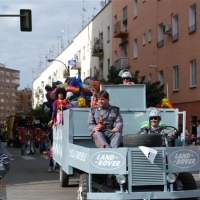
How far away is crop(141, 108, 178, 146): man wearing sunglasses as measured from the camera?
9461 millimetres

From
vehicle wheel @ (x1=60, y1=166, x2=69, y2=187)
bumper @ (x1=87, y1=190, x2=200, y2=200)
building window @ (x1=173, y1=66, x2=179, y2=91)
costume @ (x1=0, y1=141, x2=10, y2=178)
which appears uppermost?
building window @ (x1=173, y1=66, x2=179, y2=91)

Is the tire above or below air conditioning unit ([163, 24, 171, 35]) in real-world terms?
below

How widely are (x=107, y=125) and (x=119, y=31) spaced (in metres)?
36.0

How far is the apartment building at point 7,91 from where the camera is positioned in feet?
594

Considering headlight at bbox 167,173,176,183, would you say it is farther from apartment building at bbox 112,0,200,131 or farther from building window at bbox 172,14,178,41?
building window at bbox 172,14,178,41

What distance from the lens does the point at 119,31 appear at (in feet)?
147

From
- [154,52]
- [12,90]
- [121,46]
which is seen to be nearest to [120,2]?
[121,46]

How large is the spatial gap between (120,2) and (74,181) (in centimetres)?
3451

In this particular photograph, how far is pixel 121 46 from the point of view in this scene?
4619 cm

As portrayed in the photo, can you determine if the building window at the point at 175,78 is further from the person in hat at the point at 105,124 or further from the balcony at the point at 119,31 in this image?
the person in hat at the point at 105,124

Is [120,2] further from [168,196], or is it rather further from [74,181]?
[168,196]

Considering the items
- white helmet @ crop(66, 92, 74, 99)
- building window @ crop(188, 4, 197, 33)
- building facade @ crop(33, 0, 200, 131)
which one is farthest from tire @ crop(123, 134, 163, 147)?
building window @ crop(188, 4, 197, 33)

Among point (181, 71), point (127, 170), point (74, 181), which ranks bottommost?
point (74, 181)

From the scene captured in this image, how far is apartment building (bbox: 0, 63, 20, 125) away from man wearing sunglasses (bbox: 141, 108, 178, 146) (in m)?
173
